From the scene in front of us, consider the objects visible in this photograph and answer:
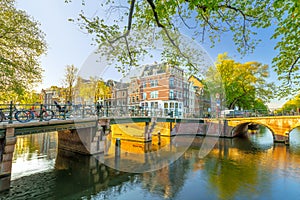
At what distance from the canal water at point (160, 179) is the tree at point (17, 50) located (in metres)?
5.12

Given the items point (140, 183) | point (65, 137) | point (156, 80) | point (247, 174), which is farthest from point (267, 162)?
point (156, 80)

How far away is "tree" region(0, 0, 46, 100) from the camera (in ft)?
37.1

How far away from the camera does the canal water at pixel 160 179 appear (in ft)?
23.1

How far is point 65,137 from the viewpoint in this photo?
1404cm

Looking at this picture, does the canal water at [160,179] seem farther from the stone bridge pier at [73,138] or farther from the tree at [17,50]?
the tree at [17,50]

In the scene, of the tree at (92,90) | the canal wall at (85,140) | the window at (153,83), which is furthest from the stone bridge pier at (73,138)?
the window at (153,83)

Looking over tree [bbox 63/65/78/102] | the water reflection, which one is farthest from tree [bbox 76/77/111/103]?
the water reflection

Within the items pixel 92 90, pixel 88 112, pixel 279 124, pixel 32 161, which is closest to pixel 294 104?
pixel 279 124

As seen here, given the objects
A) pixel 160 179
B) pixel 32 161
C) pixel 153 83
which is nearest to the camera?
pixel 160 179

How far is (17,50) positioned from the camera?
39.3 feet

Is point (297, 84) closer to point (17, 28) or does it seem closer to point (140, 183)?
point (140, 183)

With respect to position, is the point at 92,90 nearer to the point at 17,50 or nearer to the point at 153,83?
the point at 153,83

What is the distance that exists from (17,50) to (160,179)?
1262 centimetres

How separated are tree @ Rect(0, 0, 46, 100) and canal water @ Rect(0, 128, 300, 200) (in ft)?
16.8
